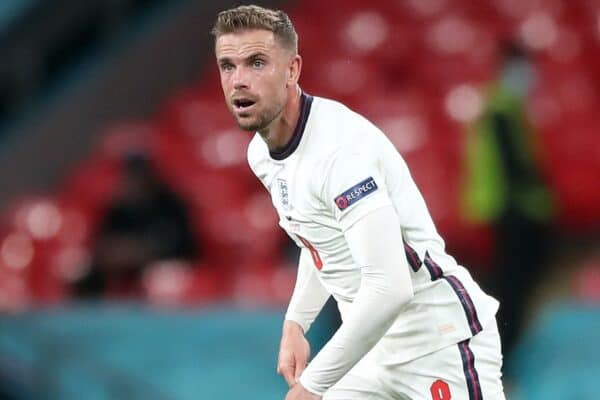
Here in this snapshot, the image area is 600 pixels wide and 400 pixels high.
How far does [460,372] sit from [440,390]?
0.07m

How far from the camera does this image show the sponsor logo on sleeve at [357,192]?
327 centimetres

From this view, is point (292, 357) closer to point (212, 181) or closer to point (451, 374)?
point (451, 374)

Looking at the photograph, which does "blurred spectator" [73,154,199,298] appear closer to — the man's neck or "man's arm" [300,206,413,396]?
the man's neck

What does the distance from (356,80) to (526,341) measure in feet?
10.7

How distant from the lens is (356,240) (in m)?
3.28

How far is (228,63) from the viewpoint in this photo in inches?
135

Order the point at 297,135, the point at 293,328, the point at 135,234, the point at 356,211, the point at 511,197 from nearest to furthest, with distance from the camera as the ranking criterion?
the point at 356,211 < the point at 297,135 < the point at 293,328 < the point at 511,197 < the point at 135,234

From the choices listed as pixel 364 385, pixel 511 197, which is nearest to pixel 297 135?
pixel 364 385

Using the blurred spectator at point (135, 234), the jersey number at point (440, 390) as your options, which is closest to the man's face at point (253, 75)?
the jersey number at point (440, 390)

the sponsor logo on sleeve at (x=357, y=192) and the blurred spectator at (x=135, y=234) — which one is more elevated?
the blurred spectator at (x=135, y=234)

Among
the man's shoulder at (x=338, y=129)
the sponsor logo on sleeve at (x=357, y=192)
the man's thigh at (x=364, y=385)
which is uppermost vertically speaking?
the man's shoulder at (x=338, y=129)

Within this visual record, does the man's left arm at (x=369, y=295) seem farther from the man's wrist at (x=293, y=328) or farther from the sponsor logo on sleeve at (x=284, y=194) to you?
the man's wrist at (x=293, y=328)

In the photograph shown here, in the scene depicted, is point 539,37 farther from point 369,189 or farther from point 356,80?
point 369,189

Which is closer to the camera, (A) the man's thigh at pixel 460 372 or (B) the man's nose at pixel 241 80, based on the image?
(B) the man's nose at pixel 241 80
